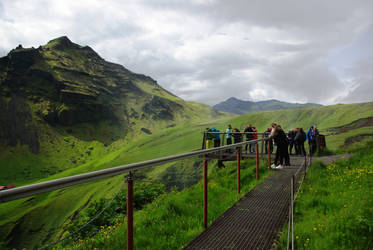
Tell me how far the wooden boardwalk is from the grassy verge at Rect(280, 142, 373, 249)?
0.78 feet

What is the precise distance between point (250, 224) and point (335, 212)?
1475mm

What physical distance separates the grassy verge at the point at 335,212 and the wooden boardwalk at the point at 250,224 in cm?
24

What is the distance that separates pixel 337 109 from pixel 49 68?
175 m

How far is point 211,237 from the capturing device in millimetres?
3572

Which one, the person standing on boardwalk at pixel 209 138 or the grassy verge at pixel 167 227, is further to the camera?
the person standing on boardwalk at pixel 209 138

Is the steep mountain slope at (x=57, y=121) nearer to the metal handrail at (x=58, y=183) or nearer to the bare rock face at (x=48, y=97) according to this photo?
the bare rock face at (x=48, y=97)

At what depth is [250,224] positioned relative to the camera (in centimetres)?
395

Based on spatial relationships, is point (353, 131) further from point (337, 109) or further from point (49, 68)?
point (49, 68)

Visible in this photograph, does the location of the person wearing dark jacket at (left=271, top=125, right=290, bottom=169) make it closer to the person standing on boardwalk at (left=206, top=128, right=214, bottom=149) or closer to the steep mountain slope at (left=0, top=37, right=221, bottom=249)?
the person standing on boardwalk at (left=206, top=128, right=214, bottom=149)

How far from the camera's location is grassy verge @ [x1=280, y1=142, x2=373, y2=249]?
3176 mm

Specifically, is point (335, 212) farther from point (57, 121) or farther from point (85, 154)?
point (57, 121)

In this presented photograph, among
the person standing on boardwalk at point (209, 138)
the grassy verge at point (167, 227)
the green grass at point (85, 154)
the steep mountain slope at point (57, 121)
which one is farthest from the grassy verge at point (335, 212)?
the steep mountain slope at point (57, 121)

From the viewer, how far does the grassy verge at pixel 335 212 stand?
3.18m

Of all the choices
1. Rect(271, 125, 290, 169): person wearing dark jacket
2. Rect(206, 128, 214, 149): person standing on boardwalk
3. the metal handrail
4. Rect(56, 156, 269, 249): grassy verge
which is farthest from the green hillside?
the metal handrail
